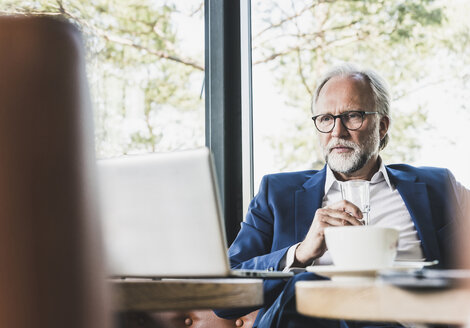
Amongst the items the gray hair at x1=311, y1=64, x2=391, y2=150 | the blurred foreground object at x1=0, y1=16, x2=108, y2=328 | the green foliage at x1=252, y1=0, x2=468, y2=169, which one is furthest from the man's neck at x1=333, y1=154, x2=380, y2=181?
the blurred foreground object at x1=0, y1=16, x2=108, y2=328

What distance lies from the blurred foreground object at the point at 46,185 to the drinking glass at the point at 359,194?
116 centimetres

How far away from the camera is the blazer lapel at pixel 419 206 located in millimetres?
2369

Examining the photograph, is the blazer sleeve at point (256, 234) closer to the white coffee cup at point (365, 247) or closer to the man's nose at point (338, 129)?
the man's nose at point (338, 129)

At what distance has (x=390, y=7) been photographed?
365cm

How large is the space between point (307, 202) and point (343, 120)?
0.40 m

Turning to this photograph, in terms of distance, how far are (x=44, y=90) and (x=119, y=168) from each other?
593mm

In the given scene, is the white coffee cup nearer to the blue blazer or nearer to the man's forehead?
the blue blazer

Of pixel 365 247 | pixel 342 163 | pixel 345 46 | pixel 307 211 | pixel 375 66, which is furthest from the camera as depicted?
pixel 345 46

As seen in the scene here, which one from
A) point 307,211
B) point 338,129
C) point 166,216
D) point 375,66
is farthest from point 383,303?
point 375,66

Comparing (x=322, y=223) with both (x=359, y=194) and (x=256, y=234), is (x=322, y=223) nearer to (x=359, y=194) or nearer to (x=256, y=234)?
(x=359, y=194)

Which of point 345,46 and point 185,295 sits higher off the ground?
point 345,46

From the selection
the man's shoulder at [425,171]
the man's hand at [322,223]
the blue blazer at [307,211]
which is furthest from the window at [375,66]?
the man's hand at [322,223]

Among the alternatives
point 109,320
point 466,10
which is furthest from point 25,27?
point 466,10

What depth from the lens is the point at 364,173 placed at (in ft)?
8.77
